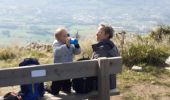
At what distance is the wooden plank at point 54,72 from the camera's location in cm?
568

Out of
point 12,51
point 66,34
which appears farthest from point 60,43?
point 12,51

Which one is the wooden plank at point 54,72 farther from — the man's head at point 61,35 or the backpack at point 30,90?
the man's head at point 61,35

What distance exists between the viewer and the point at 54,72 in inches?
236

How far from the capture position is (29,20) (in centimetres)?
5762

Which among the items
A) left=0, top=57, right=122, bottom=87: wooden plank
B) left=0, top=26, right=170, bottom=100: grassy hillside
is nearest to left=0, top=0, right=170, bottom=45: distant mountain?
left=0, top=26, right=170, bottom=100: grassy hillside

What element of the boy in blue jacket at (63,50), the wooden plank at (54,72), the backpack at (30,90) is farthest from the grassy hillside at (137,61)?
the backpack at (30,90)

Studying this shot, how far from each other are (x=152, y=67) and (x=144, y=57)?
0.44 meters

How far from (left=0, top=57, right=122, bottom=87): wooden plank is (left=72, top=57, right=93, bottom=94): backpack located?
0.62 ft

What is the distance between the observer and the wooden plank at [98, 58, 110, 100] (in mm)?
6340

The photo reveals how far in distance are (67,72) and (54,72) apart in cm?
19

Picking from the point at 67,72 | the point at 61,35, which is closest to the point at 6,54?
the point at 61,35

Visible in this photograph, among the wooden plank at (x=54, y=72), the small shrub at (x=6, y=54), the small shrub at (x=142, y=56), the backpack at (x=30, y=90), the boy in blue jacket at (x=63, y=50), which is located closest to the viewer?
the wooden plank at (x=54, y=72)

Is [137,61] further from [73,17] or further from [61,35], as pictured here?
[73,17]

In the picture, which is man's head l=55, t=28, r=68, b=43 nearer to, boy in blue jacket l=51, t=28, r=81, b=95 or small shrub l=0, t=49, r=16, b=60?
boy in blue jacket l=51, t=28, r=81, b=95
